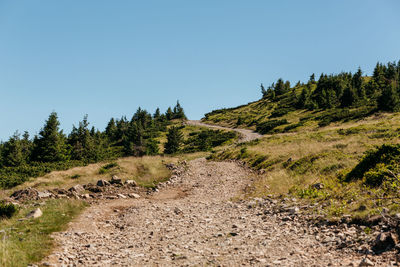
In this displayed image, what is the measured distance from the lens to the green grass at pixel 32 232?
5965mm

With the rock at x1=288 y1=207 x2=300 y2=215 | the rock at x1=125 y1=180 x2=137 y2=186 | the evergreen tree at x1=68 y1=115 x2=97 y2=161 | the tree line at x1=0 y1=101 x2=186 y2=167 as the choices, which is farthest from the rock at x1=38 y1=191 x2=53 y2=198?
the evergreen tree at x1=68 y1=115 x2=97 y2=161

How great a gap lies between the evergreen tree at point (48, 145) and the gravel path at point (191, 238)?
40.9m

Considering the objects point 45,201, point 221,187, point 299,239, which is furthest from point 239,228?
point 45,201

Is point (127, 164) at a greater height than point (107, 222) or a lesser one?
greater

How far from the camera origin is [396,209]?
20.5 feet

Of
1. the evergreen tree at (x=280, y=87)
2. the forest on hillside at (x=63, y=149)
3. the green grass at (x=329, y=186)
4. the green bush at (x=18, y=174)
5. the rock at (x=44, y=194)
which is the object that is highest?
the evergreen tree at (x=280, y=87)

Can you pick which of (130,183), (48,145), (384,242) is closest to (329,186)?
(384,242)

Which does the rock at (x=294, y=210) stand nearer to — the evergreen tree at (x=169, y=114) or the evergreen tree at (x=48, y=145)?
the evergreen tree at (x=48, y=145)

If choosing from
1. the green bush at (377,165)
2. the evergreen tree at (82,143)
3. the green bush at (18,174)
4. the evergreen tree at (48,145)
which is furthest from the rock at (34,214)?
the evergreen tree at (82,143)

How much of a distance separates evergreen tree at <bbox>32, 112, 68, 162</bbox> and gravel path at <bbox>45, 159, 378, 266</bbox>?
40914mm

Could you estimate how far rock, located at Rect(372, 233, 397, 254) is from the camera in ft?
15.8

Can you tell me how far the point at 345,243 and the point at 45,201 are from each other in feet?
48.1

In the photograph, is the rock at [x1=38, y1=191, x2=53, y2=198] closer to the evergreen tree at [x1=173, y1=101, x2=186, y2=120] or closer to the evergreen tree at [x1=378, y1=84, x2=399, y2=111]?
the evergreen tree at [x1=378, y1=84, x2=399, y2=111]

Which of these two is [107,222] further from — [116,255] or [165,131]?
[165,131]
